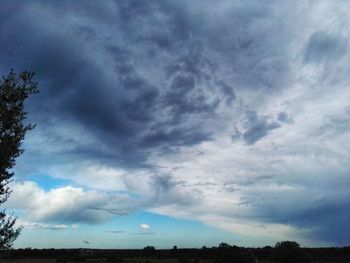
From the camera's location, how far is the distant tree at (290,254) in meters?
86.9

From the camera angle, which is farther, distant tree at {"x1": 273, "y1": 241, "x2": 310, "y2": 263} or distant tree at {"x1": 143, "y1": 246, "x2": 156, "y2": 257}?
distant tree at {"x1": 143, "y1": 246, "x2": 156, "y2": 257}

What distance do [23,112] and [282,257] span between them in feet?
236

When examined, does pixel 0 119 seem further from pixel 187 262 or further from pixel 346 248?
pixel 346 248

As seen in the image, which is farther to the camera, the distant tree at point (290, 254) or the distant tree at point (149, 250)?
the distant tree at point (149, 250)

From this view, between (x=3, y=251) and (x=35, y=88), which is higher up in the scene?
(x=35, y=88)

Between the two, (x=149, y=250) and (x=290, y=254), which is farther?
(x=149, y=250)

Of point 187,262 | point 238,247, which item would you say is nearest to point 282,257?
point 238,247

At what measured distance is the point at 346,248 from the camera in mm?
171125

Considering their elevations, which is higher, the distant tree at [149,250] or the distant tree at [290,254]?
the distant tree at [149,250]

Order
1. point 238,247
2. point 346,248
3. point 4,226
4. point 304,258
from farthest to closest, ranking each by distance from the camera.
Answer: point 346,248 < point 304,258 < point 238,247 < point 4,226

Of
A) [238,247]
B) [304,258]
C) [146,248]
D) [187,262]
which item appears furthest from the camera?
[146,248]

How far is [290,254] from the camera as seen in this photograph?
286 feet

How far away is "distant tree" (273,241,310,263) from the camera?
285ft

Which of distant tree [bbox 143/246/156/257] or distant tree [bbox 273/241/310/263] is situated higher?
distant tree [bbox 143/246/156/257]
